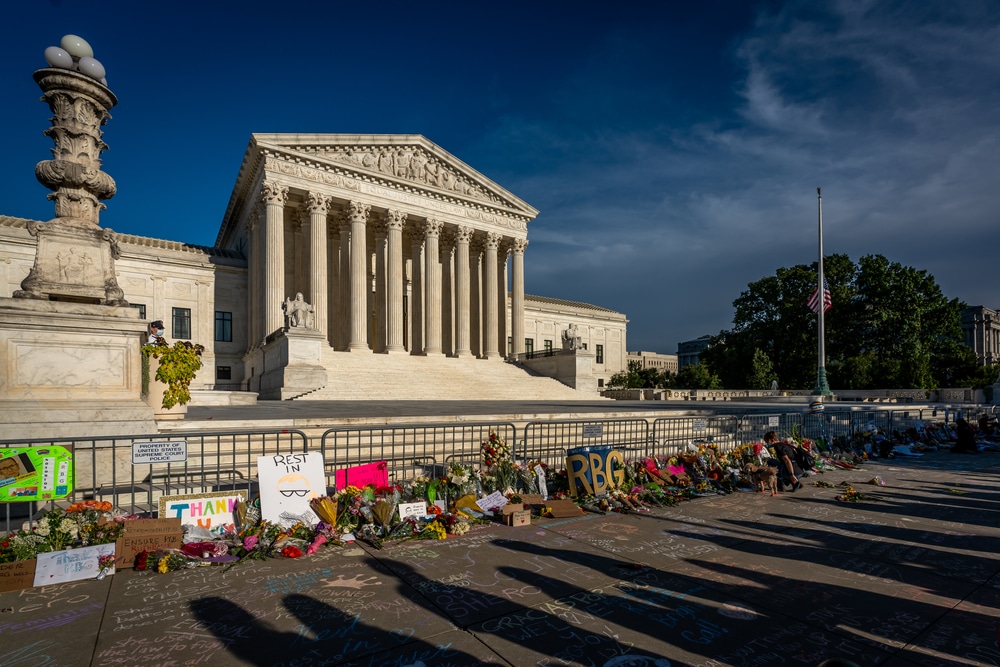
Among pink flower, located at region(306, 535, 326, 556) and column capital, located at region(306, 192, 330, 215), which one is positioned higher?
column capital, located at region(306, 192, 330, 215)

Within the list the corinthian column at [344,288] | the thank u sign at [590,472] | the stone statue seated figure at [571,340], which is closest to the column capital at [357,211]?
the corinthian column at [344,288]

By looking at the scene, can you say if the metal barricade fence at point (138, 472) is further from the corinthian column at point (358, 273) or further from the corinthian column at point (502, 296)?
the corinthian column at point (502, 296)

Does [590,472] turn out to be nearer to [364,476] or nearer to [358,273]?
[364,476]

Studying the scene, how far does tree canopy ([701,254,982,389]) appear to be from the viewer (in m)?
48.7

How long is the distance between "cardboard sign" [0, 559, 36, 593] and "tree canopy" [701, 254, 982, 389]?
5529cm

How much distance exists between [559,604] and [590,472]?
4.51m

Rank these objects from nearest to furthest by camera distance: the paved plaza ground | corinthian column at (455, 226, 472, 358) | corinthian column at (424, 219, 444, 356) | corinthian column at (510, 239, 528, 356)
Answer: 1. the paved plaza ground
2. corinthian column at (424, 219, 444, 356)
3. corinthian column at (455, 226, 472, 358)
4. corinthian column at (510, 239, 528, 356)

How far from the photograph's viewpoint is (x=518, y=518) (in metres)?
7.51

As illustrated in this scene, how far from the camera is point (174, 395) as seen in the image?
37.7 feet

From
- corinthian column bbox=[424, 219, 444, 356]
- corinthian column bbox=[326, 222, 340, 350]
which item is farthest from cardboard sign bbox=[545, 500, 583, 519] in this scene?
corinthian column bbox=[326, 222, 340, 350]

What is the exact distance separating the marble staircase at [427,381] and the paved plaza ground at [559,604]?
62.3 feet

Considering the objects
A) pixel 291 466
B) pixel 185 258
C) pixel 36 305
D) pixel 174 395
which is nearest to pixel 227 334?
pixel 185 258

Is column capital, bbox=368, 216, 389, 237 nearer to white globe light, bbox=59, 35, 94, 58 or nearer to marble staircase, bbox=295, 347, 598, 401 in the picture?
marble staircase, bbox=295, 347, 598, 401

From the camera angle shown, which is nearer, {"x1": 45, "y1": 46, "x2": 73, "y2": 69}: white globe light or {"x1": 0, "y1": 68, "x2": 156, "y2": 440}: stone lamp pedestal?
{"x1": 0, "y1": 68, "x2": 156, "y2": 440}: stone lamp pedestal
